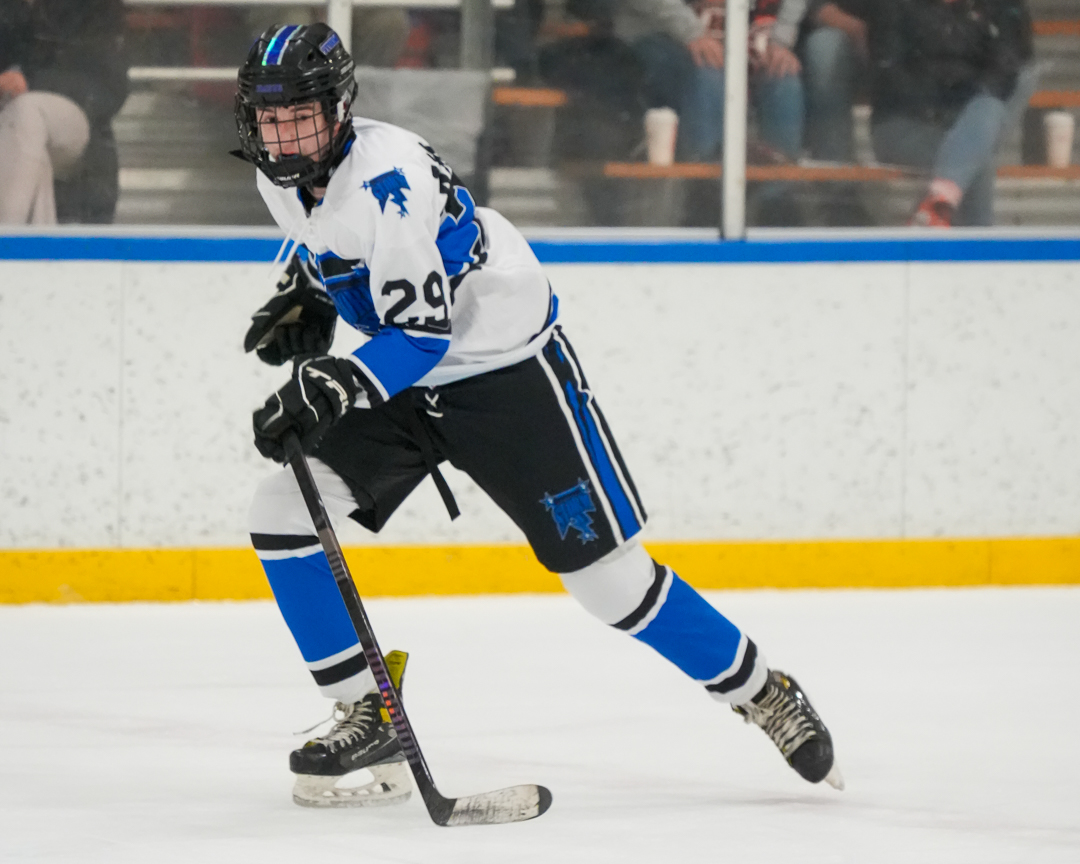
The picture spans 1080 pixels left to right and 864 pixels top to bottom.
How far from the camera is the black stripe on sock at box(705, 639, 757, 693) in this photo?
7.00 feet

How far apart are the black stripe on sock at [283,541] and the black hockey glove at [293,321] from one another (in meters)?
0.26

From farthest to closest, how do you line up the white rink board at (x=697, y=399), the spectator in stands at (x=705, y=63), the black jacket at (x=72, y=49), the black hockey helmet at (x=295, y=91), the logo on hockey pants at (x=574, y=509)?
the spectator in stands at (x=705, y=63)
the black jacket at (x=72, y=49)
the white rink board at (x=697, y=399)
the logo on hockey pants at (x=574, y=509)
the black hockey helmet at (x=295, y=91)

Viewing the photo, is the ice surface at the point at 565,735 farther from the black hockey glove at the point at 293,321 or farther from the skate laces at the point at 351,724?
the black hockey glove at the point at 293,321

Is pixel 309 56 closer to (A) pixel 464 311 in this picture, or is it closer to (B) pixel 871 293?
(A) pixel 464 311

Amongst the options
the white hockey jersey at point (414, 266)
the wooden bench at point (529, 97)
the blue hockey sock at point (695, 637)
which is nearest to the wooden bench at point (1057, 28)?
the wooden bench at point (529, 97)

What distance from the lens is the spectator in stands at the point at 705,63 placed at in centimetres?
395

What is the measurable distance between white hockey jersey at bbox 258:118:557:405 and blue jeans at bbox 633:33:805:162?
1.94m

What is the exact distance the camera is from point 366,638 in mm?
2051

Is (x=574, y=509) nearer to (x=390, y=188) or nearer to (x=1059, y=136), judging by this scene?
(x=390, y=188)

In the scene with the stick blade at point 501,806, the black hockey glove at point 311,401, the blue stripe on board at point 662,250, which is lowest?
the stick blade at point 501,806

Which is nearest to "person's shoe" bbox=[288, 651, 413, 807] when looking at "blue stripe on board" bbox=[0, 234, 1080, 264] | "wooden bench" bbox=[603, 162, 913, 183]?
"blue stripe on board" bbox=[0, 234, 1080, 264]

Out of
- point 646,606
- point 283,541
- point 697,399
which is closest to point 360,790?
point 283,541

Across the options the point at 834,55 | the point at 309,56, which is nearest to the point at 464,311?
the point at 309,56

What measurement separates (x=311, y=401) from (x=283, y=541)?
0.25m
